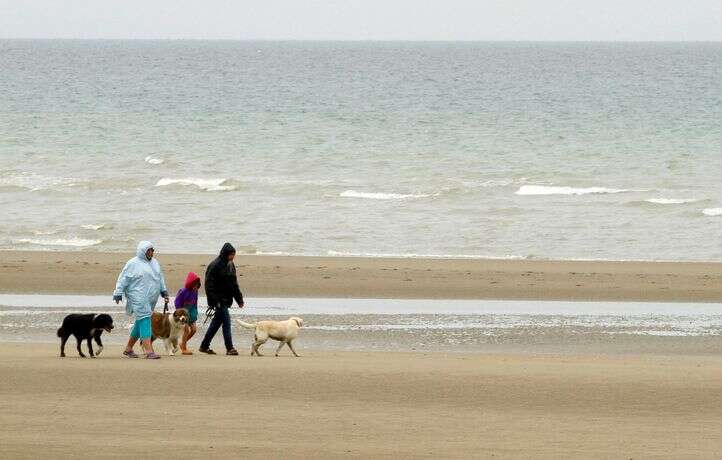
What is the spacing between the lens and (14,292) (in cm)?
1886

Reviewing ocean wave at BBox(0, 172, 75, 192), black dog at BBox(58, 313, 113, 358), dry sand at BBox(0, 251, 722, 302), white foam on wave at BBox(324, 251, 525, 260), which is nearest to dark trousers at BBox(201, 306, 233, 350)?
black dog at BBox(58, 313, 113, 358)

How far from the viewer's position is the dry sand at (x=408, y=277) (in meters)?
18.9

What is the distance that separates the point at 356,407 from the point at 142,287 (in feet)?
9.44

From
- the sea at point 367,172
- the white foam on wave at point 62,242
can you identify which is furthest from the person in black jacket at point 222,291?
the white foam on wave at point 62,242

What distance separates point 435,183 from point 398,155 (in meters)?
7.10

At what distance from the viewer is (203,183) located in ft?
118

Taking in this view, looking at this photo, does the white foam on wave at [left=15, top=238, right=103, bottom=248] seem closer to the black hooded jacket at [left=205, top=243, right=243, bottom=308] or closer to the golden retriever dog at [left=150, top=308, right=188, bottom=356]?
the black hooded jacket at [left=205, top=243, right=243, bottom=308]

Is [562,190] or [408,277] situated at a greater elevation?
[562,190]

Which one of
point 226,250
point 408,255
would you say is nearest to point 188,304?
point 226,250

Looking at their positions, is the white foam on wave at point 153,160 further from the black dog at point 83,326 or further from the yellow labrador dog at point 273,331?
the black dog at point 83,326

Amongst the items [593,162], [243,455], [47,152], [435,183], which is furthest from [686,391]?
[47,152]

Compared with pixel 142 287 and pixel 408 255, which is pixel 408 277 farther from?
pixel 142 287

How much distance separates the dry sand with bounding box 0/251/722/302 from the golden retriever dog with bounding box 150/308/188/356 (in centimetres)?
553

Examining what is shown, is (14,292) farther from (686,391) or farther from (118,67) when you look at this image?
(118,67)
